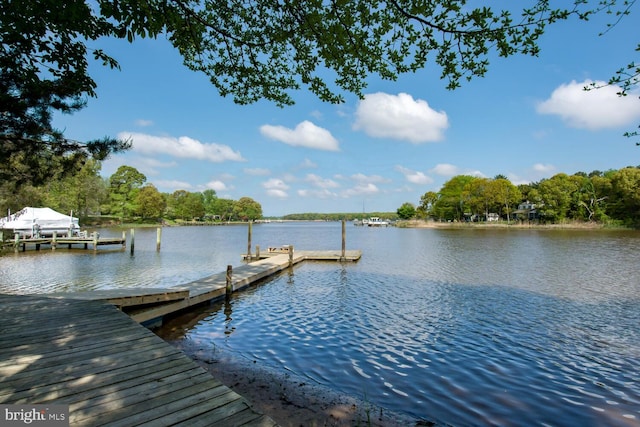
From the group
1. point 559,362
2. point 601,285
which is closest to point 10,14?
point 559,362

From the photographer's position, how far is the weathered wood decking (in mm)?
3107

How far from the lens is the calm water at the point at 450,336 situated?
560 centimetres

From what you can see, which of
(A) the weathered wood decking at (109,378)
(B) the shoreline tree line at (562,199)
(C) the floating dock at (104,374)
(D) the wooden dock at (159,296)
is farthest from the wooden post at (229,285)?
(B) the shoreline tree line at (562,199)

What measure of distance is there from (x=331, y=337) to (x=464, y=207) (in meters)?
97.3

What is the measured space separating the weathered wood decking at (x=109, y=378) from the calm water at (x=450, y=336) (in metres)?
2.95

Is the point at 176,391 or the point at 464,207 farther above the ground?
the point at 464,207

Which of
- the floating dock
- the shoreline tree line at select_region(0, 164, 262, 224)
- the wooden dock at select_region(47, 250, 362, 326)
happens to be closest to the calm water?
the wooden dock at select_region(47, 250, 362, 326)

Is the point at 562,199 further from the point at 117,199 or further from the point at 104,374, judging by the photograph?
the point at 117,199

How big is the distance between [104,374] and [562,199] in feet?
290

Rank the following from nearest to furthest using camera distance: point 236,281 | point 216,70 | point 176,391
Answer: point 176,391 → point 216,70 → point 236,281

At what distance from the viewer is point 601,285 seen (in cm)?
1499

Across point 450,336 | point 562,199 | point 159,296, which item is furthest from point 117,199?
point 562,199

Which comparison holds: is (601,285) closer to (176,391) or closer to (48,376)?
(176,391)

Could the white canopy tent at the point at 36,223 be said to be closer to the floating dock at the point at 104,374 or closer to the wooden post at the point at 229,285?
the wooden post at the point at 229,285
